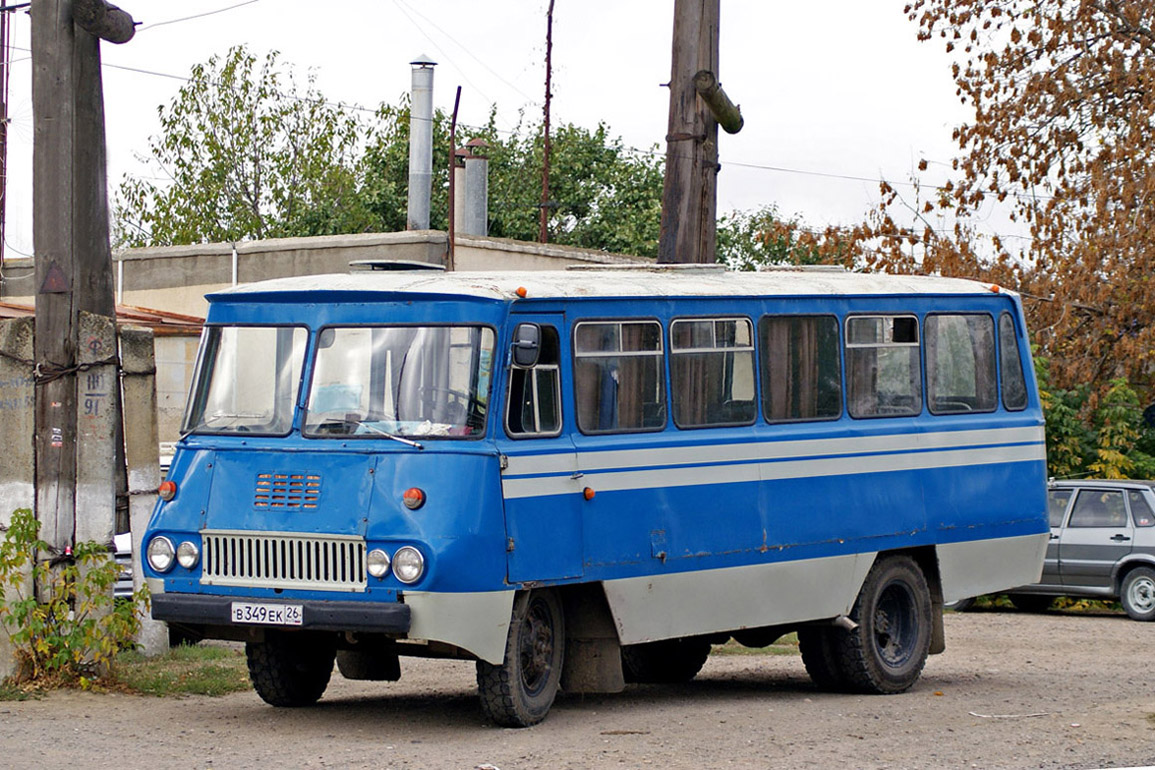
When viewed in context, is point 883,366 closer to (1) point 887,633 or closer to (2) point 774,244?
(1) point 887,633

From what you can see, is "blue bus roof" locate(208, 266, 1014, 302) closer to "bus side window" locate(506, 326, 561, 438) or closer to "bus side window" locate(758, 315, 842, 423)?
"bus side window" locate(758, 315, 842, 423)

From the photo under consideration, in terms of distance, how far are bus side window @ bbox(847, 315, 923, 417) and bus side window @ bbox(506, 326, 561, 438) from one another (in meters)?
3.06

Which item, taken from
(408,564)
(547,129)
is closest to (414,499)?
(408,564)

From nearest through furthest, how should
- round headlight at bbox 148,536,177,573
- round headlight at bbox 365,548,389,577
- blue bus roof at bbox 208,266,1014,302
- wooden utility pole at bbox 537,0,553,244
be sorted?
round headlight at bbox 365,548,389,577 → round headlight at bbox 148,536,177,573 → blue bus roof at bbox 208,266,1014,302 → wooden utility pole at bbox 537,0,553,244

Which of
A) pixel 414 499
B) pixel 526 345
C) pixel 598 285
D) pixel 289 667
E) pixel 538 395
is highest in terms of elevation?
pixel 598 285

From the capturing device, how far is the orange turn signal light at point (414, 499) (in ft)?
32.5

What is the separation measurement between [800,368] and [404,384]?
138 inches

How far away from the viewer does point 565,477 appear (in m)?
10.8

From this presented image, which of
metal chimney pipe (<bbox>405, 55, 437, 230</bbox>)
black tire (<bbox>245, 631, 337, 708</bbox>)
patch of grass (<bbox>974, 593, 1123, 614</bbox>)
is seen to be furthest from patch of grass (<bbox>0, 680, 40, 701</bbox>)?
metal chimney pipe (<bbox>405, 55, 437, 230</bbox>)

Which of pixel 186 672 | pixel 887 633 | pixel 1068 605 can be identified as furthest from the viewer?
pixel 1068 605

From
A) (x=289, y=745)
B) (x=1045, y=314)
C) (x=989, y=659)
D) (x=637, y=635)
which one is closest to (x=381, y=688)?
(x=637, y=635)

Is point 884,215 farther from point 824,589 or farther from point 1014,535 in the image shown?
point 824,589

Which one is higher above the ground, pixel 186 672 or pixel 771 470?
pixel 771 470

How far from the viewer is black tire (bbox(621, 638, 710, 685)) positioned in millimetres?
14039
